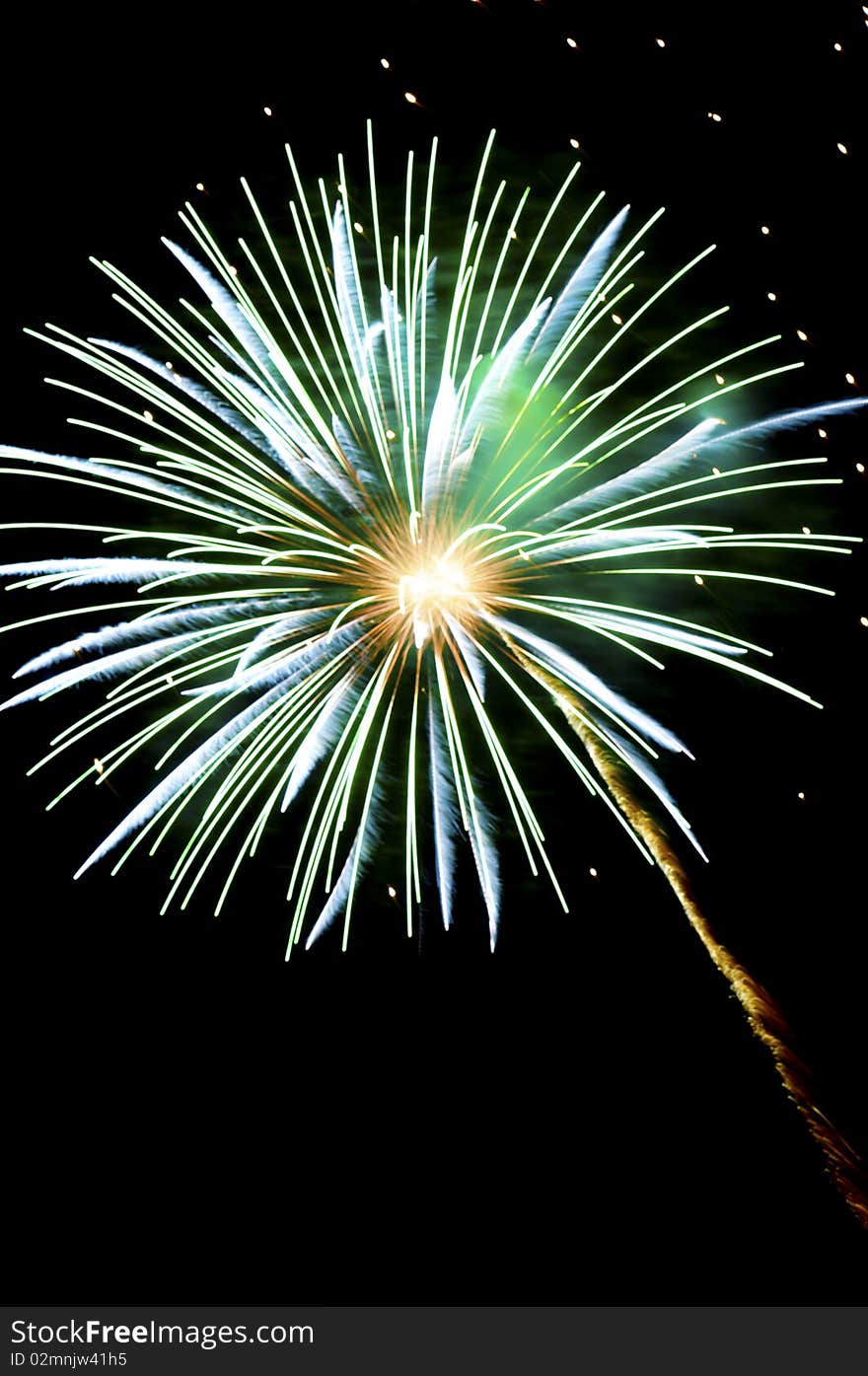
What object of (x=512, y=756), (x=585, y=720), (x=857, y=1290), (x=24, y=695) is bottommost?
(x=857, y=1290)

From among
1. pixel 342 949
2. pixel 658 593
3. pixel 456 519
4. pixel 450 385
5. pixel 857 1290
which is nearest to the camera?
pixel 450 385

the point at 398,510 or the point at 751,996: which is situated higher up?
the point at 398,510

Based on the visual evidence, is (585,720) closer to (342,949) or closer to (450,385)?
(450,385)

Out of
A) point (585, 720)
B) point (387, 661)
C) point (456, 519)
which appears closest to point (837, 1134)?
point (585, 720)

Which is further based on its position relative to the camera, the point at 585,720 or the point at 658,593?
the point at 658,593

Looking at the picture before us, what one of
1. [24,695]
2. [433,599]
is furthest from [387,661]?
[24,695]

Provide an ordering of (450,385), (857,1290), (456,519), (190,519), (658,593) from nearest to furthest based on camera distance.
Result: (450,385) < (456,519) < (190,519) < (658,593) < (857,1290)

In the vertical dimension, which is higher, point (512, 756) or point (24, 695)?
point (512, 756)

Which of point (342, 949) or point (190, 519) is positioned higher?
point (190, 519)

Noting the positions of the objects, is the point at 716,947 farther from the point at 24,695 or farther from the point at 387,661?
the point at 24,695
